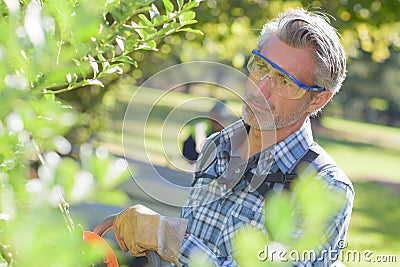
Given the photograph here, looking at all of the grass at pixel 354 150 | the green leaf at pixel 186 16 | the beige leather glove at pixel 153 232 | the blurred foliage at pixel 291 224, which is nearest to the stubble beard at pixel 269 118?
the grass at pixel 354 150

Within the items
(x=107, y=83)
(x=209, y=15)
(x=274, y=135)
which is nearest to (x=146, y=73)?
(x=107, y=83)

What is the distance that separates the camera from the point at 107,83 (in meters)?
8.70

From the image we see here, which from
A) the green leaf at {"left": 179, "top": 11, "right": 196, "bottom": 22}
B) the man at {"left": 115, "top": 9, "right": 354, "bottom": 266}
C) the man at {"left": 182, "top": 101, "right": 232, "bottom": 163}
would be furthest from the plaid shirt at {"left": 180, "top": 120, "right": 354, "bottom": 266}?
the green leaf at {"left": 179, "top": 11, "right": 196, "bottom": 22}

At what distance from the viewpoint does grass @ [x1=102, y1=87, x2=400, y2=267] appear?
2465mm

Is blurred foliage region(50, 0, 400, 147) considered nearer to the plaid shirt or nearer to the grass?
the grass

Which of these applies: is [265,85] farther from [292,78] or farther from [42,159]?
[42,159]

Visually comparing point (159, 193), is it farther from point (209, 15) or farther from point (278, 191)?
point (209, 15)

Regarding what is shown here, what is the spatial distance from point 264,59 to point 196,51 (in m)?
5.83

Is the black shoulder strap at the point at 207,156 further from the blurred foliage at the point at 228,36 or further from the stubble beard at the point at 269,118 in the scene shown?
the blurred foliage at the point at 228,36

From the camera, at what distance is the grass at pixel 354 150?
2465mm

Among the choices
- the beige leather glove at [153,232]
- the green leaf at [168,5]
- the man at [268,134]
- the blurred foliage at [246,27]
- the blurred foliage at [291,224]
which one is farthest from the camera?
the blurred foliage at [246,27]

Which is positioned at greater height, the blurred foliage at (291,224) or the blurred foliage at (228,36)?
the blurred foliage at (291,224)

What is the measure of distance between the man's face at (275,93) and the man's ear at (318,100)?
6 cm

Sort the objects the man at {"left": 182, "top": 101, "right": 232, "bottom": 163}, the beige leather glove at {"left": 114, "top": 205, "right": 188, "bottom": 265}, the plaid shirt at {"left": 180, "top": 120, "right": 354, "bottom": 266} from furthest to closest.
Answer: the man at {"left": 182, "top": 101, "right": 232, "bottom": 163} < the plaid shirt at {"left": 180, "top": 120, "right": 354, "bottom": 266} < the beige leather glove at {"left": 114, "top": 205, "right": 188, "bottom": 265}
